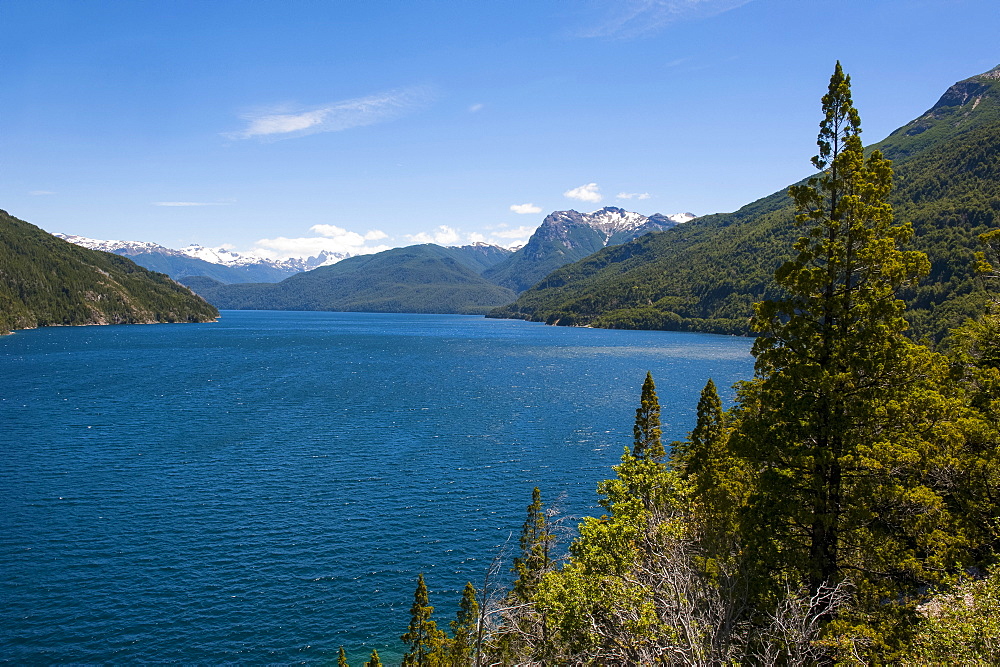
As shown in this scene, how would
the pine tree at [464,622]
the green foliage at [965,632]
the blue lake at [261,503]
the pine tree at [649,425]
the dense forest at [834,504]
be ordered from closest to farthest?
1. the green foliage at [965,632]
2. the dense forest at [834,504]
3. the pine tree at [464,622]
4. the blue lake at [261,503]
5. the pine tree at [649,425]

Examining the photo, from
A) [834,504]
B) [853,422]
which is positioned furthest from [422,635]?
[853,422]

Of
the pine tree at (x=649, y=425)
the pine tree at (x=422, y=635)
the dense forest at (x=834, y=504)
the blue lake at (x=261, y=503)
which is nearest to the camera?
the dense forest at (x=834, y=504)

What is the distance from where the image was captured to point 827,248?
2244 cm

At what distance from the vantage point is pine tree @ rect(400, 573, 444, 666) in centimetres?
3269

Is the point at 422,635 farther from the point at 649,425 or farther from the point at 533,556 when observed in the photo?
the point at 649,425

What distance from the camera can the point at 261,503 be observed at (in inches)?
2292

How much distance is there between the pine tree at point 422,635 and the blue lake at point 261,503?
4332mm

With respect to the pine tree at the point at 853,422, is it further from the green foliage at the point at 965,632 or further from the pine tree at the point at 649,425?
the pine tree at the point at 649,425

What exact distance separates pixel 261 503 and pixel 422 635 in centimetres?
3140

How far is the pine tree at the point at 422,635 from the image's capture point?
32.7 meters

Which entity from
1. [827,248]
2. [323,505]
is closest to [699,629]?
[827,248]

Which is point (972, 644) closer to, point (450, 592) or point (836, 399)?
point (836, 399)

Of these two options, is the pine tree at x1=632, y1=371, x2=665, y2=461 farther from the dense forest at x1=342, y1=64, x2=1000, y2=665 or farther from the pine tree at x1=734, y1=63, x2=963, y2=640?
the pine tree at x1=734, y1=63, x2=963, y2=640

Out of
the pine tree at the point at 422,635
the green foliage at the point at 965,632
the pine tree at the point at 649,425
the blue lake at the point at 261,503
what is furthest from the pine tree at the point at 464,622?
the pine tree at the point at 649,425
